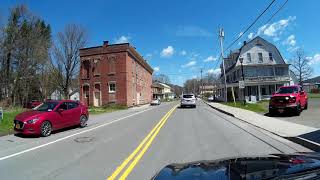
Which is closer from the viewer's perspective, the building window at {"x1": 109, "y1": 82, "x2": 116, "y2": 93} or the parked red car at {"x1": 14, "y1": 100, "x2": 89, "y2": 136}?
the parked red car at {"x1": 14, "y1": 100, "x2": 89, "y2": 136}

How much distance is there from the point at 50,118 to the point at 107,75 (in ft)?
121

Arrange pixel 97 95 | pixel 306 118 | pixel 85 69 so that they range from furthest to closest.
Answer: pixel 85 69 → pixel 97 95 → pixel 306 118

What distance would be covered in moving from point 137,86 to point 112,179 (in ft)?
179

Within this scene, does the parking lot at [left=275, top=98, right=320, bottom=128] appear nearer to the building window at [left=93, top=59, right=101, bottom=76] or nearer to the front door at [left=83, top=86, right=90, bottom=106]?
the building window at [left=93, top=59, right=101, bottom=76]

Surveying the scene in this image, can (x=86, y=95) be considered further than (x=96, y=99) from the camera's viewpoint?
Yes

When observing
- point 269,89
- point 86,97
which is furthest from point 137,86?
point 269,89

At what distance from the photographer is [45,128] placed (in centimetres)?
1442

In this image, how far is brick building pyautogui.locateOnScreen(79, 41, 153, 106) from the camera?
50.4 meters

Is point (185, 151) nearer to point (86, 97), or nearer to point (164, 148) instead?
point (164, 148)

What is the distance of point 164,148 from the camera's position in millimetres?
10039

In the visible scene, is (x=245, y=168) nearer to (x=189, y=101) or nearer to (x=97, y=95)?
(x=189, y=101)

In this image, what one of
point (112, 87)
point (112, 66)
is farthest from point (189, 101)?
point (112, 66)

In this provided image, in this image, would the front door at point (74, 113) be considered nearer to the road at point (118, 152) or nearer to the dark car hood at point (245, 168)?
the road at point (118, 152)

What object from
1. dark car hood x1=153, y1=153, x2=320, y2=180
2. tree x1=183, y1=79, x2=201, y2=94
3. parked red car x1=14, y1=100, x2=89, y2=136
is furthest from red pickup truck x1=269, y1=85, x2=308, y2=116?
tree x1=183, y1=79, x2=201, y2=94
